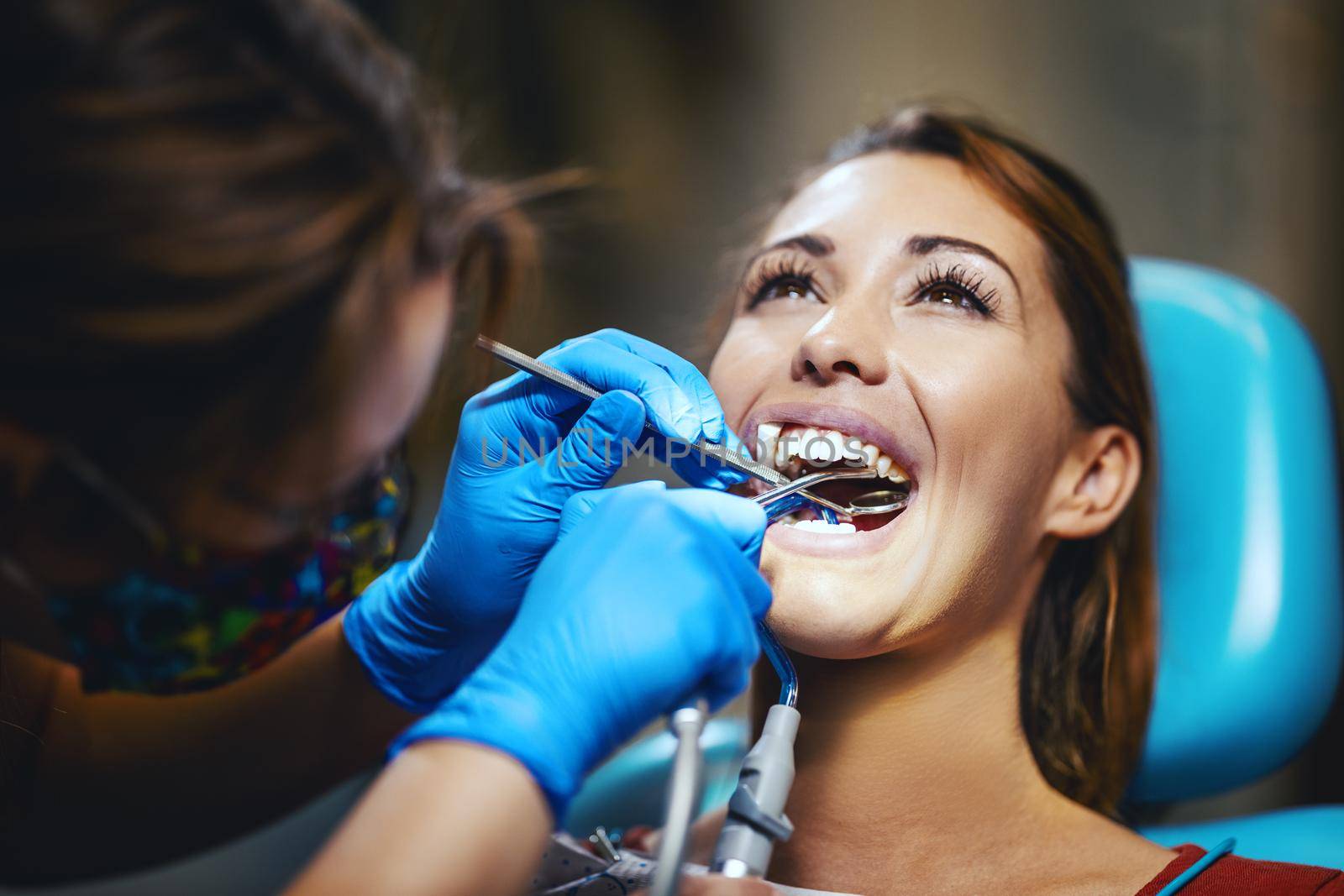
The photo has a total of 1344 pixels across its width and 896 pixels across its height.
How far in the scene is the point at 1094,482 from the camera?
140 centimetres

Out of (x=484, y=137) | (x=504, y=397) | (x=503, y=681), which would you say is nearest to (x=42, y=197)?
(x=503, y=681)

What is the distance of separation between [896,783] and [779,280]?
672 mm

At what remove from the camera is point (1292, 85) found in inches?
84.7

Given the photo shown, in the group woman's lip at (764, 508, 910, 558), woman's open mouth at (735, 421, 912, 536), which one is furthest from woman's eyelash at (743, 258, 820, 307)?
woman's lip at (764, 508, 910, 558)

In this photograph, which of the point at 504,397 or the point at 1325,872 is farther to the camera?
the point at 504,397

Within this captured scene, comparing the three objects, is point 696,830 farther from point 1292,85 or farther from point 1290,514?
point 1292,85

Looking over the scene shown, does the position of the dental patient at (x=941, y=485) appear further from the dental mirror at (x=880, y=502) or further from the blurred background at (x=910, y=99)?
the blurred background at (x=910, y=99)

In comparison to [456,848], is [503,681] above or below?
above

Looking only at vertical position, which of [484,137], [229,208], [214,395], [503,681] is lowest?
[503,681]

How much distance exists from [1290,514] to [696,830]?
1.02m

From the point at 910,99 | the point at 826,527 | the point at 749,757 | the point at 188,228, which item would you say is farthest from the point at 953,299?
the point at 910,99

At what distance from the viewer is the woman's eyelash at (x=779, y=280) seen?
4.35 feet

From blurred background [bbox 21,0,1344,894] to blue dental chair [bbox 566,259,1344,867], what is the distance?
0.69 metres

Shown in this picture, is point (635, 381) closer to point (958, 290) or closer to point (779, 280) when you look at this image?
point (779, 280)
